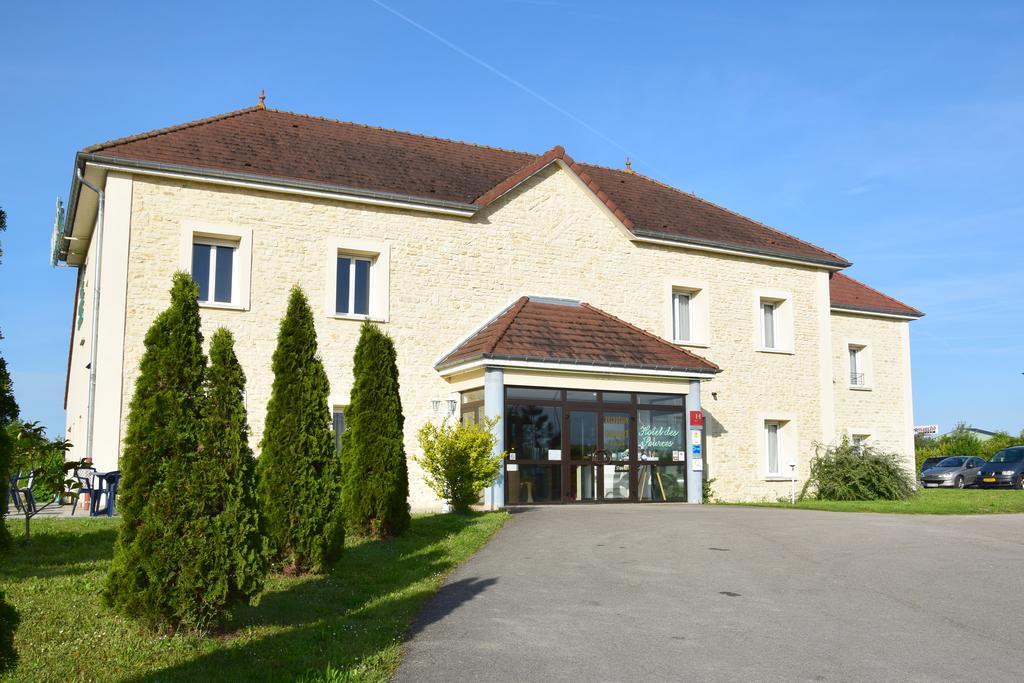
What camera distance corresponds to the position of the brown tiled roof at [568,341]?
17609 millimetres

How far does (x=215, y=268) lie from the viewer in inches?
676

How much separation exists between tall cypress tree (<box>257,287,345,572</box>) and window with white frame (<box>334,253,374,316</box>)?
8667mm

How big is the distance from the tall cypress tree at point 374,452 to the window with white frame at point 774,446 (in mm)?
13762

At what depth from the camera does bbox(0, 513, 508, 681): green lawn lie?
5984 millimetres

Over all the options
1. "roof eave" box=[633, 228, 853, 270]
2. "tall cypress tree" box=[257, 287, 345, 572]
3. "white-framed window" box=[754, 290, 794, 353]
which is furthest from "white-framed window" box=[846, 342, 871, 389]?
"tall cypress tree" box=[257, 287, 345, 572]

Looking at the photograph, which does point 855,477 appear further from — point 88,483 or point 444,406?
point 88,483

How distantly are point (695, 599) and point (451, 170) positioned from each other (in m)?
14.3

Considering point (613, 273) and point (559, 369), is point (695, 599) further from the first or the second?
point (613, 273)

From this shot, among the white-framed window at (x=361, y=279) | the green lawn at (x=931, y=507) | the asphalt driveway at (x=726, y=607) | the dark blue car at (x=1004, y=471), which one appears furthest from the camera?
the dark blue car at (x=1004, y=471)

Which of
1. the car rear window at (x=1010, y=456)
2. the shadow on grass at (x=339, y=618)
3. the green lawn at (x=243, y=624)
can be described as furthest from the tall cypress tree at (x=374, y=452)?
the car rear window at (x=1010, y=456)

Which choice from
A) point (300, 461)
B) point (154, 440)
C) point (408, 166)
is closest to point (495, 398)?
point (408, 166)

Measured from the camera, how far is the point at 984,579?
9516 mm

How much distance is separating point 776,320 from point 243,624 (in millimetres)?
19276

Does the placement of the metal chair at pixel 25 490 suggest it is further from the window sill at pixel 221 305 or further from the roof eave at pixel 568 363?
the roof eave at pixel 568 363
